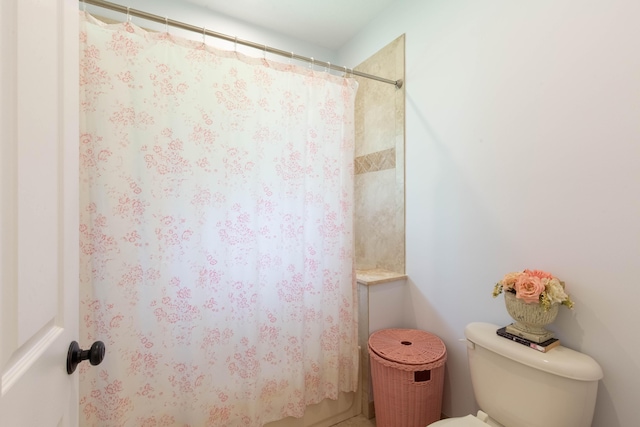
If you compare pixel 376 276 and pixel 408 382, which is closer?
pixel 408 382

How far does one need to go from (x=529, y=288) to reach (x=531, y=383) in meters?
0.34

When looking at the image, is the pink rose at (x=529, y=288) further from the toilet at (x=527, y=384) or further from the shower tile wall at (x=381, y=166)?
the shower tile wall at (x=381, y=166)

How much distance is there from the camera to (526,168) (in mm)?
1231

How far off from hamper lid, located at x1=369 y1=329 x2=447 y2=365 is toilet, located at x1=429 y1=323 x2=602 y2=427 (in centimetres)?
24

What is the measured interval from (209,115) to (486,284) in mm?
1562

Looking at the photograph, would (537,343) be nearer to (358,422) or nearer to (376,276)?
(376,276)

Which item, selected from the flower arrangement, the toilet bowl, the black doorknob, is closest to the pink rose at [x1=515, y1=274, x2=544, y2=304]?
the flower arrangement

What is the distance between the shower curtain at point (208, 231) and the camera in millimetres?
1103

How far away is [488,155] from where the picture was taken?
4.49 ft

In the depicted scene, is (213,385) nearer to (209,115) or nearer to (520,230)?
(209,115)

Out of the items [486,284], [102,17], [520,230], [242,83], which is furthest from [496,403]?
[102,17]

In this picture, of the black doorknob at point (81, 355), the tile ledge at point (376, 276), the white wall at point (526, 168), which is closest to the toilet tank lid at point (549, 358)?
the white wall at point (526, 168)

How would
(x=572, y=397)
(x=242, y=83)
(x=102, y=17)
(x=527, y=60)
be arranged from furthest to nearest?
(x=102, y=17) → (x=242, y=83) → (x=527, y=60) → (x=572, y=397)

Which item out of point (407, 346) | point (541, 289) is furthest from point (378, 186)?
point (541, 289)
